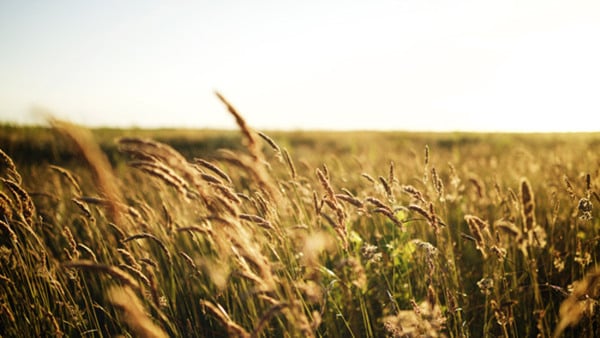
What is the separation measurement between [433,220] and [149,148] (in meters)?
1.18

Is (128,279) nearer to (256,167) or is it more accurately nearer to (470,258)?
(256,167)

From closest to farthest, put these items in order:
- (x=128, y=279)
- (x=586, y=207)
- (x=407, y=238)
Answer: (x=128, y=279) < (x=586, y=207) < (x=407, y=238)

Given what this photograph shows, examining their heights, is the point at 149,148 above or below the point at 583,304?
above

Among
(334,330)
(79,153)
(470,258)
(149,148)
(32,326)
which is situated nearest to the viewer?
(79,153)

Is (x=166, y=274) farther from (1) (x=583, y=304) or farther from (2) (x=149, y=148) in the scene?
(1) (x=583, y=304)

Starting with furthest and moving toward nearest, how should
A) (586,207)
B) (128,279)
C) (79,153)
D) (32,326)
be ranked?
1. (32,326)
2. (586,207)
3. (128,279)
4. (79,153)

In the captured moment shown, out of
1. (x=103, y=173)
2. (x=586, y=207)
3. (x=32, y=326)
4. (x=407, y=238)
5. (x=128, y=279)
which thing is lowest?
(x=32, y=326)

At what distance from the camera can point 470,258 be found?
3082 millimetres

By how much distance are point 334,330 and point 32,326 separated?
179cm

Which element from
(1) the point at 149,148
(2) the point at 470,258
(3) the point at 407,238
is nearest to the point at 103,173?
(1) the point at 149,148

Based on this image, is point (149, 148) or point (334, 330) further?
point (334, 330)

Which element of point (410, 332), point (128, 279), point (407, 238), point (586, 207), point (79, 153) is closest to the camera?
point (79, 153)

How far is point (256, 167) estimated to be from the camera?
1292 mm

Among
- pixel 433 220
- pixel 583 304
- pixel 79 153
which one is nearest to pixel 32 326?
pixel 79 153
